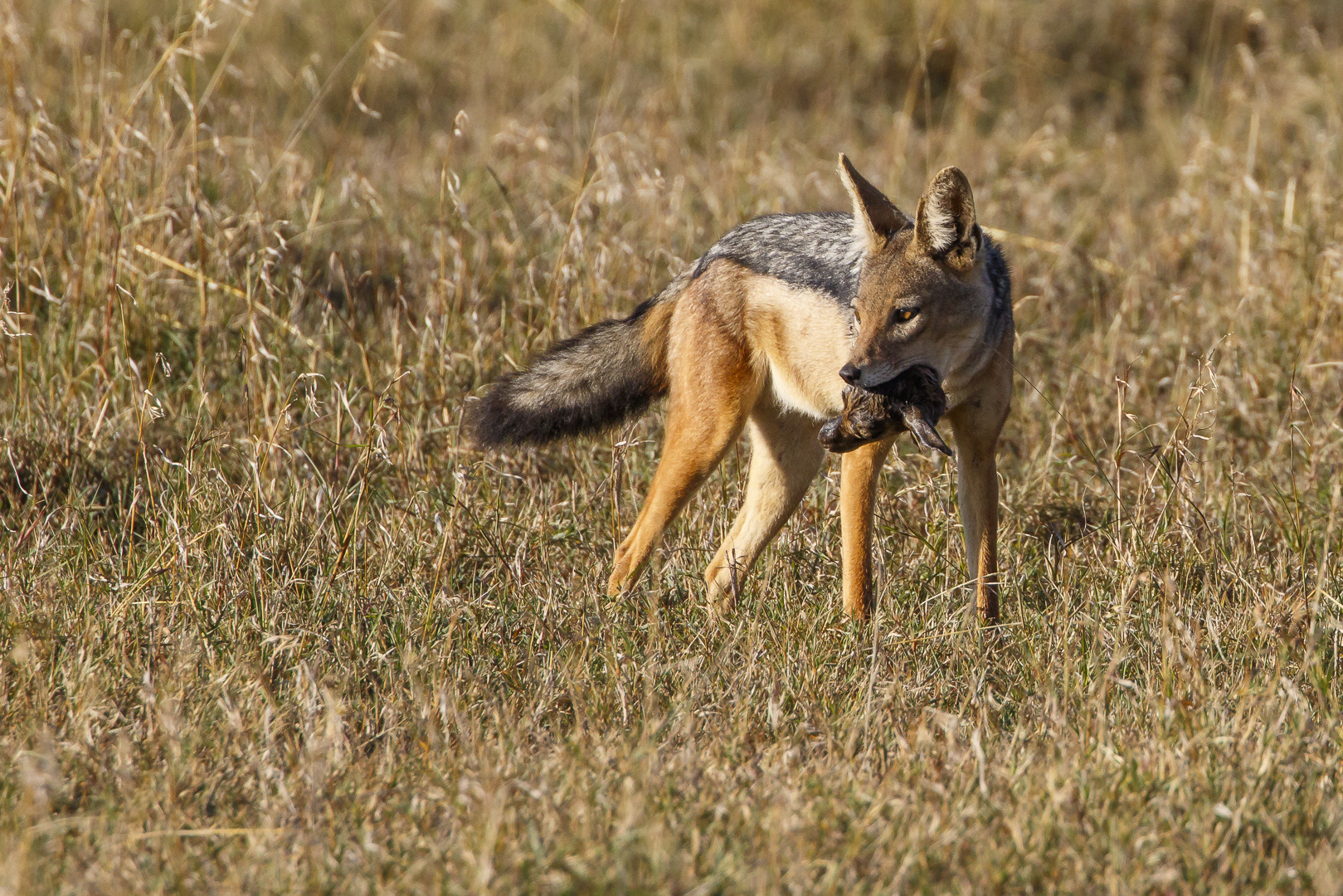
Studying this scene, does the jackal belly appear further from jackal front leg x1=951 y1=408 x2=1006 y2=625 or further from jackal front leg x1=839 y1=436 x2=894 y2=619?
jackal front leg x1=951 y1=408 x2=1006 y2=625

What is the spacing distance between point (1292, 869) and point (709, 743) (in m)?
1.31

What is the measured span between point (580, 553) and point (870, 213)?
1.52 meters

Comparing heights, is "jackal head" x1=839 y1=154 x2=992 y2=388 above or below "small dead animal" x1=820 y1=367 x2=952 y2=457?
above

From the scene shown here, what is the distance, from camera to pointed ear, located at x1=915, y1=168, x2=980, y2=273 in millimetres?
3916

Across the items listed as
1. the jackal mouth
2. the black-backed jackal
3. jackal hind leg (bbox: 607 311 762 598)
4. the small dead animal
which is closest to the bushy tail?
the black-backed jackal

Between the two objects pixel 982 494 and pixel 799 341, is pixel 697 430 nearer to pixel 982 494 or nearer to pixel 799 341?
pixel 799 341

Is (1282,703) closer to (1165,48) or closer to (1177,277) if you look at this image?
(1177,277)

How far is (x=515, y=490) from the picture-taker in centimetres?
506

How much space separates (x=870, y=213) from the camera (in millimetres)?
4148

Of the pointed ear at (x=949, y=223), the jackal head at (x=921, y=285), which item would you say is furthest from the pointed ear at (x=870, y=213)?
the pointed ear at (x=949, y=223)

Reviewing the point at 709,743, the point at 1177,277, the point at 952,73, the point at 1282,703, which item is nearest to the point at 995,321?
the point at 1282,703

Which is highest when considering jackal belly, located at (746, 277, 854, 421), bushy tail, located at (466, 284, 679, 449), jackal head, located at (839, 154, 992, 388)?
jackal head, located at (839, 154, 992, 388)

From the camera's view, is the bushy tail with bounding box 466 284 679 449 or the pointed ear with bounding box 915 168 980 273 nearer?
the pointed ear with bounding box 915 168 980 273

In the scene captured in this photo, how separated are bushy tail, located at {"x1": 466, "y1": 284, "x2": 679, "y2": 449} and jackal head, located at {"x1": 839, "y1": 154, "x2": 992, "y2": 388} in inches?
34.0
